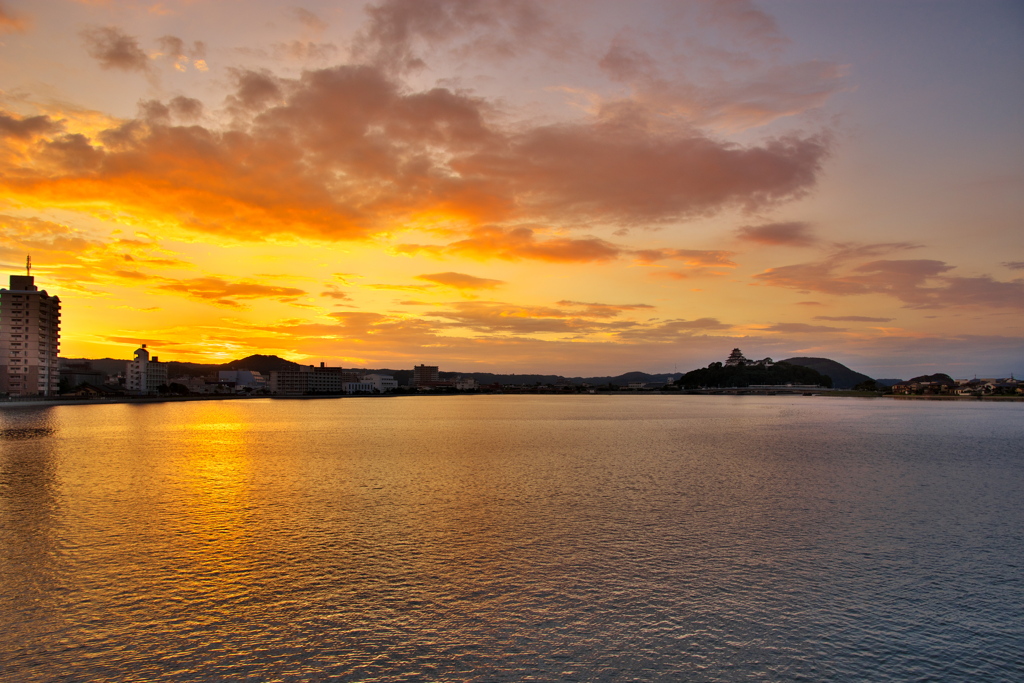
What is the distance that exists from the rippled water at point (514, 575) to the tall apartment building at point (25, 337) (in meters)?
130

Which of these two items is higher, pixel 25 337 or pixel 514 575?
pixel 25 337

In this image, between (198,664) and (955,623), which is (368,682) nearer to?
(198,664)

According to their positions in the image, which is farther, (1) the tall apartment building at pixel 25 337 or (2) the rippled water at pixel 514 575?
(1) the tall apartment building at pixel 25 337

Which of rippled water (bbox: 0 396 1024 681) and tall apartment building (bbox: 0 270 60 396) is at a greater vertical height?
tall apartment building (bbox: 0 270 60 396)

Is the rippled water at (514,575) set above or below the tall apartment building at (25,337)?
below

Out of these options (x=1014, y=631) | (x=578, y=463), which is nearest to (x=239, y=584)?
(x=1014, y=631)

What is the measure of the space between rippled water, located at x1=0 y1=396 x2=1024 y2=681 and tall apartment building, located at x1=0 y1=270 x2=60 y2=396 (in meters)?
130

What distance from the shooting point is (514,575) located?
1775 cm

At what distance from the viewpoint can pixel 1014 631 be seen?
1403 centimetres

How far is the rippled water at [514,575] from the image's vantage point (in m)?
12.6

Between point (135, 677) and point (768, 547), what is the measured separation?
18.4 m

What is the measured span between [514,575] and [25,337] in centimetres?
16574

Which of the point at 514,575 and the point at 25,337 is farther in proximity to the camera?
the point at 25,337

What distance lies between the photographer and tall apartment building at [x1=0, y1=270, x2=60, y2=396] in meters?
139
